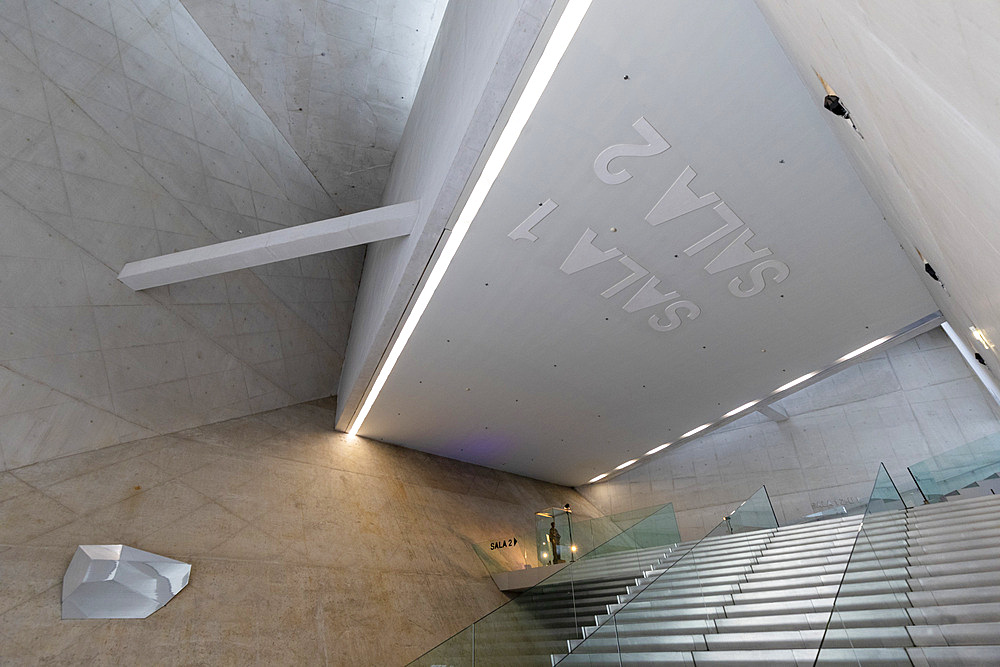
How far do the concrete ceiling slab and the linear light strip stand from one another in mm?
103

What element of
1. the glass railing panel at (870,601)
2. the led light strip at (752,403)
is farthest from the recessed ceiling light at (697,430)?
the glass railing panel at (870,601)

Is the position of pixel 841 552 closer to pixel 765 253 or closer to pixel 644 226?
pixel 765 253

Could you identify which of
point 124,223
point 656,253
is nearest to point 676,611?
point 656,253

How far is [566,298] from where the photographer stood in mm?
7863

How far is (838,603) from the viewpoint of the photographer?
3.79 m

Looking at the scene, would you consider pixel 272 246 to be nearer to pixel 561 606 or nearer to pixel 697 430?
pixel 561 606

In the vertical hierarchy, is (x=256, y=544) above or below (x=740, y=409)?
below

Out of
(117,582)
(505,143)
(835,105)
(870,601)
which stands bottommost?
(870,601)

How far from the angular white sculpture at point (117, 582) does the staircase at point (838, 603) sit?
493cm

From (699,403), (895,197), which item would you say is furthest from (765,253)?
(699,403)

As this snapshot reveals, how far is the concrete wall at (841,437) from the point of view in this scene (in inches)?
469

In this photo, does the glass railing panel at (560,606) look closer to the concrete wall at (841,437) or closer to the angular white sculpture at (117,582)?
the angular white sculpture at (117,582)

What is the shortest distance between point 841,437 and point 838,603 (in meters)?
11.2

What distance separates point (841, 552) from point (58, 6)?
1255 cm
